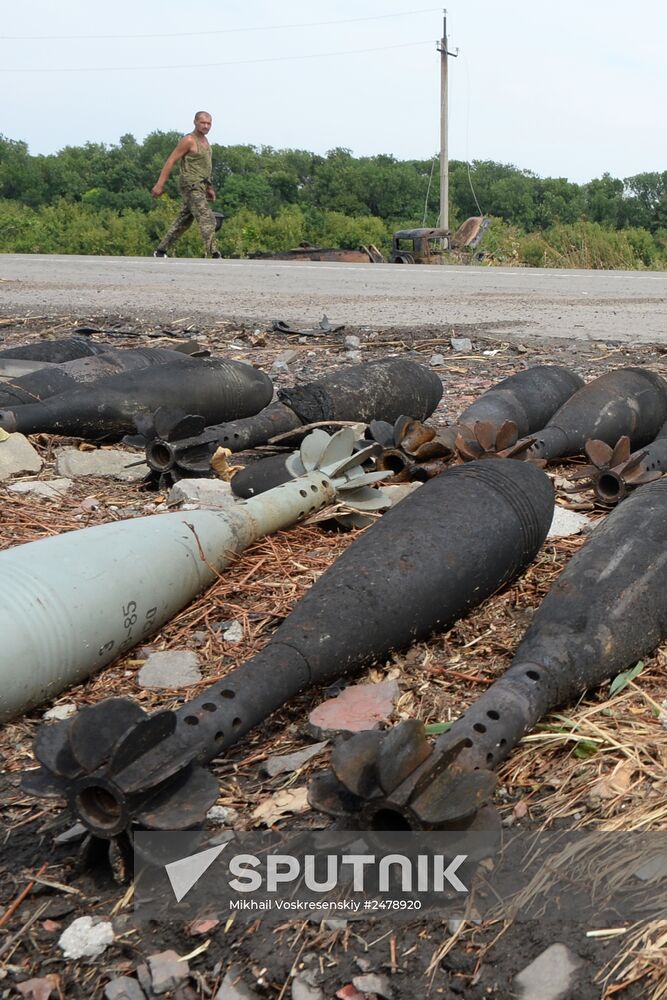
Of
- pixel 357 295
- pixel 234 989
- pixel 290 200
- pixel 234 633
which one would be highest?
pixel 290 200

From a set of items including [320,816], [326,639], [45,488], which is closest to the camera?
[320,816]

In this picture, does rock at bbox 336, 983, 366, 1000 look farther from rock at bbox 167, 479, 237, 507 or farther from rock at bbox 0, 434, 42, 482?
rock at bbox 0, 434, 42, 482

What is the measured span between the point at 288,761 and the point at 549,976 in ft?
2.30

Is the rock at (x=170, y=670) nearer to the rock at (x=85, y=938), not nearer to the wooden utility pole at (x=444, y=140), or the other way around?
the rock at (x=85, y=938)

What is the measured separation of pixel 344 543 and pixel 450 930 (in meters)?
1.60

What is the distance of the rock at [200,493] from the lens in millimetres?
3346

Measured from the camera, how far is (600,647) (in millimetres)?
2141

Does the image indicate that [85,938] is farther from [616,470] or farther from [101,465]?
[101,465]

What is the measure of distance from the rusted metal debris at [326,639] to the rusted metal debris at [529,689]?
0.21 feet

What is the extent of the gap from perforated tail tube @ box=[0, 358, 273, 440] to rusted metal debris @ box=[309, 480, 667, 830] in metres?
1.96

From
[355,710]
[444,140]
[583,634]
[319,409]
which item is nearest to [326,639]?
[355,710]

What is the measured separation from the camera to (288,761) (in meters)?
1.98

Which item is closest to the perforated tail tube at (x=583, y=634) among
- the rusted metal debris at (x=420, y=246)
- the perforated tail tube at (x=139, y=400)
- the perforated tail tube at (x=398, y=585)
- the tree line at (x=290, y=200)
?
the perforated tail tube at (x=398, y=585)

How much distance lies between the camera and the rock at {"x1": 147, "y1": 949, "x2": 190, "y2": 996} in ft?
4.79
